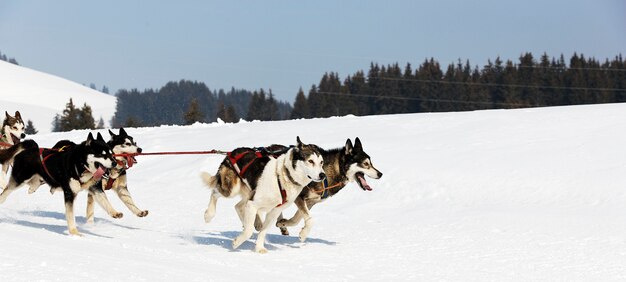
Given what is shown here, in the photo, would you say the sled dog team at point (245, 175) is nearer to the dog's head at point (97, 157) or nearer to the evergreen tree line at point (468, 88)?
the dog's head at point (97, 157)

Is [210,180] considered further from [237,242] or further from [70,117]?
[70,117]

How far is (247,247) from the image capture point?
832cm

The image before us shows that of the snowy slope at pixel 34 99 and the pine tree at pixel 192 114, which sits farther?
the snowy slope at pixel 34 99

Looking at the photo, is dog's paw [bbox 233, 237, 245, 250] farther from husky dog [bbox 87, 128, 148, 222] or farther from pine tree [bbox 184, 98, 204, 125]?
pine tree [bbox 184, 98, 204, 125]

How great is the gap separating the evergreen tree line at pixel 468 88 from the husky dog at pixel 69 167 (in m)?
93.7

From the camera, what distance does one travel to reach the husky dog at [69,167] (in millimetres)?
Answer: 8078

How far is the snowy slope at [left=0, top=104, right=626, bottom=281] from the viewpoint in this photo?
6.71m

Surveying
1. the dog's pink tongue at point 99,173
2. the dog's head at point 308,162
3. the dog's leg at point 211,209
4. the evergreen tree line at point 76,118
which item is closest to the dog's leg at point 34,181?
the dog's pink tongue at point 99,173

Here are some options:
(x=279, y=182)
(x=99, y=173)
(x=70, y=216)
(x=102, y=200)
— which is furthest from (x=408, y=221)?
(x=70, y=216)

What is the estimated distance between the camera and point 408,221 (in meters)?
10.7

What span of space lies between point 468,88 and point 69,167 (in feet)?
329

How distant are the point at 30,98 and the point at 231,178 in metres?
186

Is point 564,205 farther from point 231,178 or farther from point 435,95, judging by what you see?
point 435,95

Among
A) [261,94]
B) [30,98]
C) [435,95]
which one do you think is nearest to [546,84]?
[435,95]
